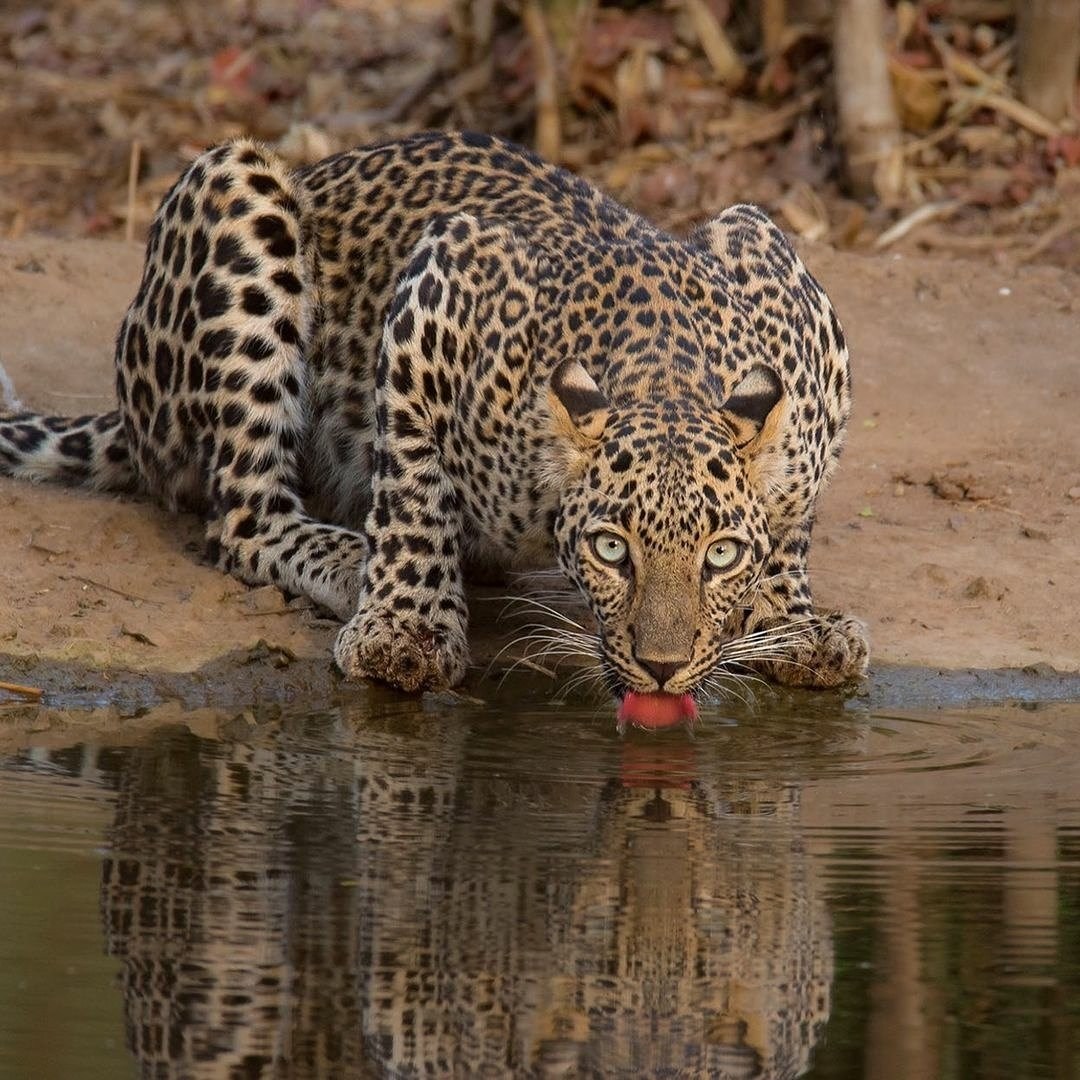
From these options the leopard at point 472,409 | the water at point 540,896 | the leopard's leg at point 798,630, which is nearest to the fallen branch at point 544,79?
the leopard at point 472,409

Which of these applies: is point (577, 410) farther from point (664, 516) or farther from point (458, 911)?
point (458, 911)

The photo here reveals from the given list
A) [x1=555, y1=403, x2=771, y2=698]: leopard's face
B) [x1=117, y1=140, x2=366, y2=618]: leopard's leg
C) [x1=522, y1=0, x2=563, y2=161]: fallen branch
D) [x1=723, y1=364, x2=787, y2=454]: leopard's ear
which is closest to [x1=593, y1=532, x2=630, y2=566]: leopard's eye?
[x1=555, y1=403, x2=771, y2=698]: leopard's face

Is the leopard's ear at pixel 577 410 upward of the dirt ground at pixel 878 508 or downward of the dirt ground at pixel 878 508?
upward

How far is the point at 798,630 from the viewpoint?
8.54 meters

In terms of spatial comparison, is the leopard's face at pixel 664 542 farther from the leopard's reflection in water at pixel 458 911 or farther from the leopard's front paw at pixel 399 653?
the leopard's front paw at pixel 399 653

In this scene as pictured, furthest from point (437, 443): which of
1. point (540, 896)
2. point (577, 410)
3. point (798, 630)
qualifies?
point (540, 896)

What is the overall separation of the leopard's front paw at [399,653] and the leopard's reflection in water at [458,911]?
0.67 meters

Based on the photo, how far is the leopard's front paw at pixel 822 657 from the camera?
8.52 metres

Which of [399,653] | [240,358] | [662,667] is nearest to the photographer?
[662,667]

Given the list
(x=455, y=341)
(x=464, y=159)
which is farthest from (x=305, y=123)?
(x=455, y=341)

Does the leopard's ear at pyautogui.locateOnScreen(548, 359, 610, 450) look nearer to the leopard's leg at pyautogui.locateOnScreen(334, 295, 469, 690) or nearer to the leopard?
the leopard

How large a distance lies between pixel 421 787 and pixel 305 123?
981 cm

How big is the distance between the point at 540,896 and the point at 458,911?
0.24m

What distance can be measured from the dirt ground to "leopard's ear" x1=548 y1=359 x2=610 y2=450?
63.9 inches
